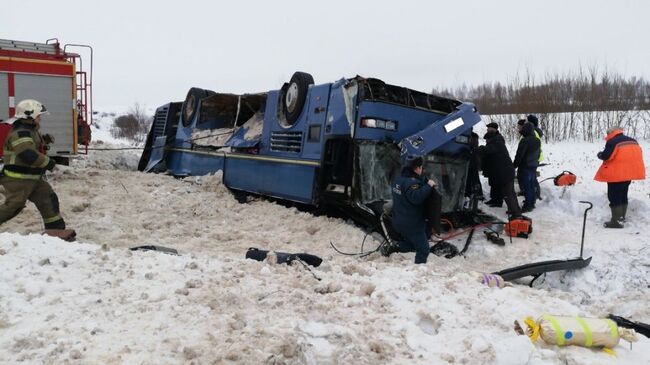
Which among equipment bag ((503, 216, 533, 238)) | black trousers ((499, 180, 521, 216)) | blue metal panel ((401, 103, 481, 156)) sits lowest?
equipment bag ((503, 216, 533, 238))

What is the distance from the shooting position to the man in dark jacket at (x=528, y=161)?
8695mm

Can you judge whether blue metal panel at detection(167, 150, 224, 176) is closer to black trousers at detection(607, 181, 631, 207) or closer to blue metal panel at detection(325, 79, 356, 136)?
blue metal panel at detection(325, 79, 356, 136)

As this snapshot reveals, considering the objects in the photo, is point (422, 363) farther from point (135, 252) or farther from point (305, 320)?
point (135, 252)

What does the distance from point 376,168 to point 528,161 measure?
2991mm

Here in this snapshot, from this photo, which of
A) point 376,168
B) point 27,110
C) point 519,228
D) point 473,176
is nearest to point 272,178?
point 376,168

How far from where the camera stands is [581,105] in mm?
19062

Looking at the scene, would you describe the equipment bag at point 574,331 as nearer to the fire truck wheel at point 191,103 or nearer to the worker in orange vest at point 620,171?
the worker in orange vest at point 620,171

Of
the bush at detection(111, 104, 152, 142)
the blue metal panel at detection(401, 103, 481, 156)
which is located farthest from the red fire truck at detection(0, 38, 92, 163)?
the bush at detection(111, 104, 152, 142)

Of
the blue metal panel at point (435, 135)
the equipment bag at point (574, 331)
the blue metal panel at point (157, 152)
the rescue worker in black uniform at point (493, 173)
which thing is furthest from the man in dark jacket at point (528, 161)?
the blue metal panel at point (157, 152)

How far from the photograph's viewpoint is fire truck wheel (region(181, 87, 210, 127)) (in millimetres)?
12031

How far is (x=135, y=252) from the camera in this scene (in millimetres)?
4555

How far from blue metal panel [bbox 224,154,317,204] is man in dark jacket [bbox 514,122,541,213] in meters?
3.56

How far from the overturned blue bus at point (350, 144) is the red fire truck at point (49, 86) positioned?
3.29 metres

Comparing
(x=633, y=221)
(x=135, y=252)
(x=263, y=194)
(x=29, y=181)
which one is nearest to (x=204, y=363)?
(x=135, y=252)
